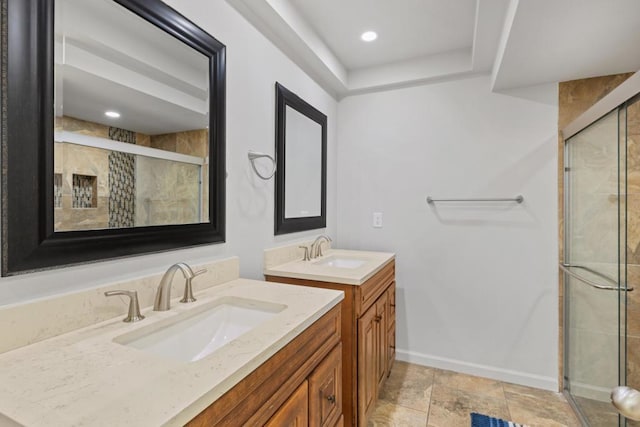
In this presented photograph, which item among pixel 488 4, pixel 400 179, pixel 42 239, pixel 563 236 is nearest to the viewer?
pixel 42 239

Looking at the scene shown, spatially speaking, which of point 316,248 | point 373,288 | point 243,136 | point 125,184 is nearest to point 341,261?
point 316,248

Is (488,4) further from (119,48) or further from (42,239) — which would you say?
(42,239)

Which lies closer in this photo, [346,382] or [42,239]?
[42,239]

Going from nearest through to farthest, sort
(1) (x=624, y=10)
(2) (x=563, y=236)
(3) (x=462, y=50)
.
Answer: (1) (x=624, y=10)
(2) (x=563, y=236)
(3) (x=462, y=50)

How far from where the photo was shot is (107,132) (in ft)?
3.36

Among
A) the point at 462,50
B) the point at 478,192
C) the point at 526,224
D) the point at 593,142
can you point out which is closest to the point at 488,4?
the point at 462,50

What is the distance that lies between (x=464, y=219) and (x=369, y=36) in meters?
1.45

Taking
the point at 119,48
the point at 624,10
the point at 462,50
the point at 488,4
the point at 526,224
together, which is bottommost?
the point at 526,224

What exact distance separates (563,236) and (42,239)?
2.68m

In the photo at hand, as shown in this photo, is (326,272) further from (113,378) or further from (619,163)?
(619,163)

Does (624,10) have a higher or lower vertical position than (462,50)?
lower

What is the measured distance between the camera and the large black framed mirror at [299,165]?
1.91 metres

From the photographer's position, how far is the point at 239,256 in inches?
62.3

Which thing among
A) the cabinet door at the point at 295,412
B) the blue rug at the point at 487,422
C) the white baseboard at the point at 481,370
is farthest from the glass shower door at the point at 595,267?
the cabinet door at the point at 295,412
